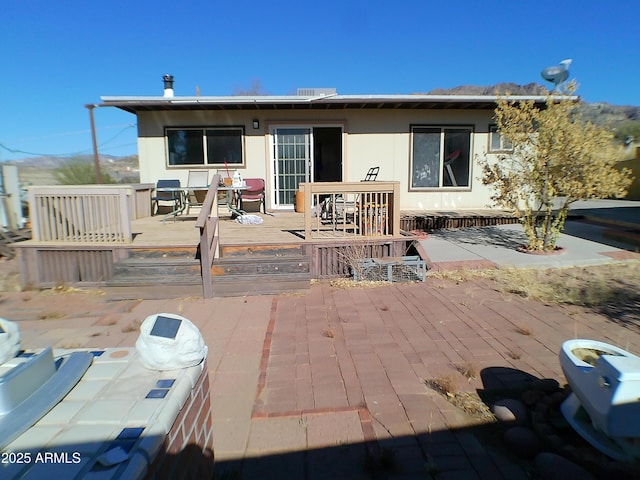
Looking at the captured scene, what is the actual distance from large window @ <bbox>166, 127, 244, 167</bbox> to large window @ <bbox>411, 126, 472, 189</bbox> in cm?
402

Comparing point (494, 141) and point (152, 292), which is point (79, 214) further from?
point (494, 141)

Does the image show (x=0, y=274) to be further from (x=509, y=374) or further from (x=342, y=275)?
(x=509, y=374)

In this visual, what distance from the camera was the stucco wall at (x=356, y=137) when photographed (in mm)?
8875

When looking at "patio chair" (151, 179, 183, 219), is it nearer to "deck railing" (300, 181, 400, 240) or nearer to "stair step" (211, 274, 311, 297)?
"stair step" (211, 274, 311, 297)

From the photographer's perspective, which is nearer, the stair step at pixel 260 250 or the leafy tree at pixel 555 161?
the stair step at pixel 260 250

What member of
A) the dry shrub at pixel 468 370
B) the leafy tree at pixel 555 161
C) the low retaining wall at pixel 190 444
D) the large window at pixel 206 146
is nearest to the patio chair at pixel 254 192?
the large window at pixel 206 146

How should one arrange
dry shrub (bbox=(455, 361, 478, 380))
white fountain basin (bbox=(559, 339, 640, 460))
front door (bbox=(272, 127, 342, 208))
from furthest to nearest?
1. front door (bbox=(272, 127, 342, 208))
2. dry shrub (bbox=(455, 361, 478, 380))
3. white fountain basin (bbox=(559, 339, 640, 460))

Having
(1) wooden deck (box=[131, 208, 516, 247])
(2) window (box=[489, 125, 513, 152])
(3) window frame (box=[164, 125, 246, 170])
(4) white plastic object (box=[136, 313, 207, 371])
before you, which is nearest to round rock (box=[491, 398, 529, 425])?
(4) white plastic object (box=[136, 313, 207, 371])

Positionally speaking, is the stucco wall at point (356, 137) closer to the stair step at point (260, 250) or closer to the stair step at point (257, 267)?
the stair step at point (260, 250)

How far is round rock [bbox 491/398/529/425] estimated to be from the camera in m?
2.34

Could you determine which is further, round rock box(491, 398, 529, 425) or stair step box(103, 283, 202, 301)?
stair step box(103, 283, 202, 301)

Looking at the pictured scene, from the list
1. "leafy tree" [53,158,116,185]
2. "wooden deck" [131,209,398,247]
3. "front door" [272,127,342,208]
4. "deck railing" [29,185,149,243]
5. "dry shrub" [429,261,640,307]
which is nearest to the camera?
"dry shrub" [429,261,640,307]

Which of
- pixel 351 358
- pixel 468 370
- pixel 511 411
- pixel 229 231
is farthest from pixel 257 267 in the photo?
pixel 511 411

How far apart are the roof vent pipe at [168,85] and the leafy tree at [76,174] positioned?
546cm
